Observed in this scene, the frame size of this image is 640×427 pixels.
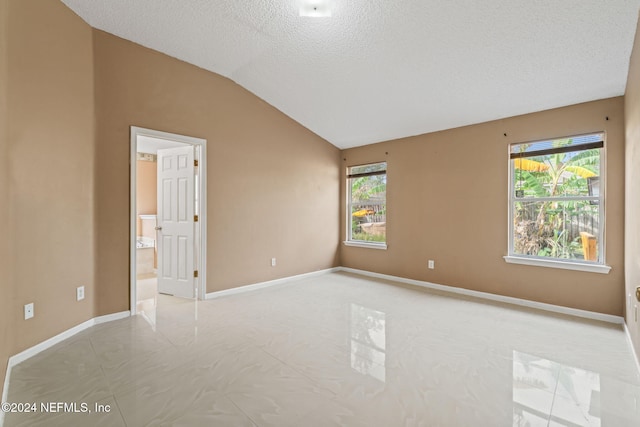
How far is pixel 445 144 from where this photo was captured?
15.2ft

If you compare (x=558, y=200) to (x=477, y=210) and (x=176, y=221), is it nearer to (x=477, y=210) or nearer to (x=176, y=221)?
(x=477, y=210)

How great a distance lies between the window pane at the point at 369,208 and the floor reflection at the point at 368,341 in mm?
2040

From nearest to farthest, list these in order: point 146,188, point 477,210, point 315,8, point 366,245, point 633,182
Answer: point 633,182 < point 315,8 < point 477,210 < point 366,245 < point 146,188

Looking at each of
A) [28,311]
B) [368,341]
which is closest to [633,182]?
[368,341]

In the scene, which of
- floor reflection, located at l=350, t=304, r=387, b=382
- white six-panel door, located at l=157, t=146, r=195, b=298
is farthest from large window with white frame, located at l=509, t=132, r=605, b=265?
white six-panel door, located at l=157, t=146, r=195, b=298

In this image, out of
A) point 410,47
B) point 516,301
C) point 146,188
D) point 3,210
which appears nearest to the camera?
point 3,210

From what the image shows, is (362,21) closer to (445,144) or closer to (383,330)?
(445,144)

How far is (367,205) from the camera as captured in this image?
5781mm

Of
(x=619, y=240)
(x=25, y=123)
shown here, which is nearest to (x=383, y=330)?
(x=619, y=240)

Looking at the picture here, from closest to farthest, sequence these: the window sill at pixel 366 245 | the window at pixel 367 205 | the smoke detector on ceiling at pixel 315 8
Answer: the smoke detector on ceiling at pixel 315 8 → the window sill at pixel 366 245 → the window at pixel 367 205

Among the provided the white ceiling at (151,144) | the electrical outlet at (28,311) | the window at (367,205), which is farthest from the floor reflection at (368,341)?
the white ceiling at (151,144)

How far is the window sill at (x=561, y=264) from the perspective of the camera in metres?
3.38

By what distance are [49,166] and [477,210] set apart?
4763 millimetres

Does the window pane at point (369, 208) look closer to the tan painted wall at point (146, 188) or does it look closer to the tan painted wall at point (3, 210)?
the tan painted wall at point (146, 188)
